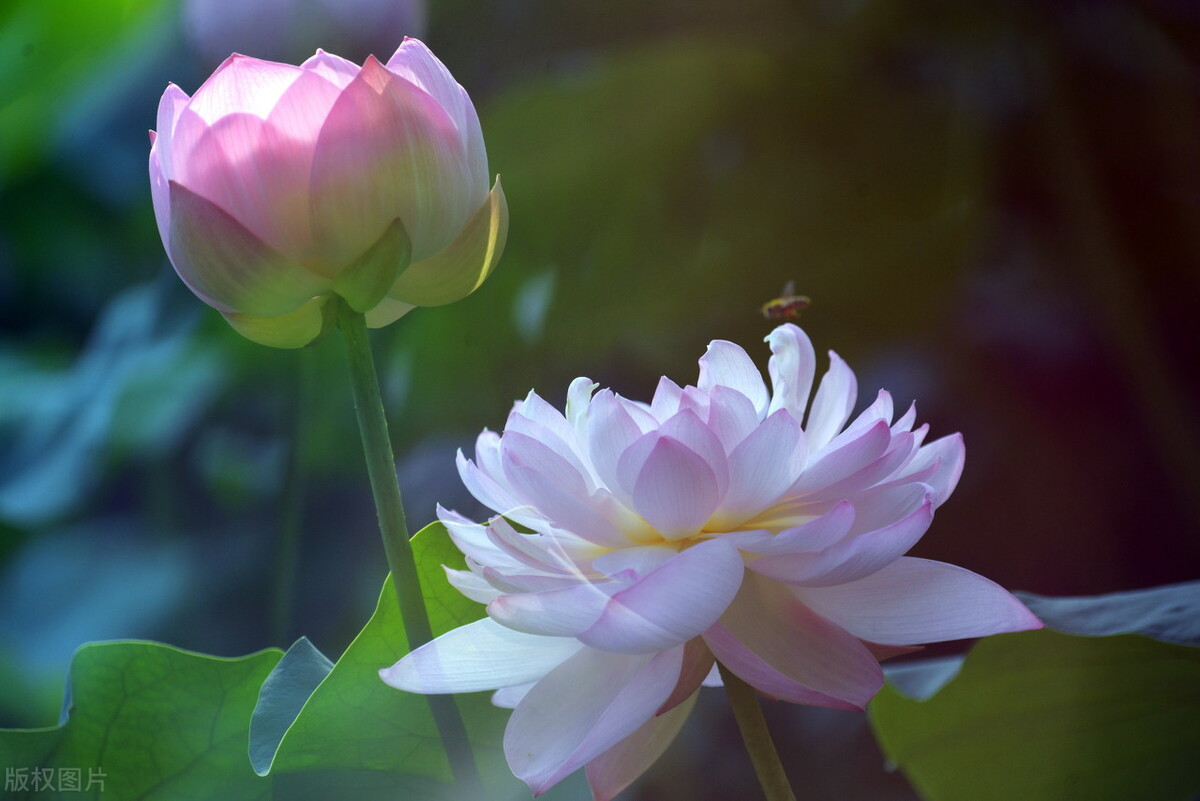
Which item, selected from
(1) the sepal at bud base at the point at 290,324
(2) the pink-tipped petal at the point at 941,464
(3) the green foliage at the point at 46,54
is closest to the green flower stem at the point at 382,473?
(1) the sepal at bud base at the point at 290,324

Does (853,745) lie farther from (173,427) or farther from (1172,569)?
(173,427)

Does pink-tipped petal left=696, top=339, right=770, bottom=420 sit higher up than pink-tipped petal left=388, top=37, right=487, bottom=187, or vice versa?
pink-tipped petal left=388, top=37, right=487, bottom=187

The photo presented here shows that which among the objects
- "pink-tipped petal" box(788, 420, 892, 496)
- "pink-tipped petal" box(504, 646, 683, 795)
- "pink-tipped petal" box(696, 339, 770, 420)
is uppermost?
"pink-tipped petal" box(696, 339, 770, 420)

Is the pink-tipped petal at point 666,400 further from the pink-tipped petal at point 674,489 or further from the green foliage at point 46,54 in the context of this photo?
the green foliage at point 46,54

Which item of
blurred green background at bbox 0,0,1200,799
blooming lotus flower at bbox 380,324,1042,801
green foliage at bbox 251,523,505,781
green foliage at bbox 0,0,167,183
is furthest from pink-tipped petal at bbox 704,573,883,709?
green foliage at bbox 0,0,167,183

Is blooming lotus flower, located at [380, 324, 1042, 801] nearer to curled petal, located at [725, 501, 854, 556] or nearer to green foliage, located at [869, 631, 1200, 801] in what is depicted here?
curled petal, located at [725, 501, 854, 556]

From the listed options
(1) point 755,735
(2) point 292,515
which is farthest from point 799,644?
(2) point 292,515

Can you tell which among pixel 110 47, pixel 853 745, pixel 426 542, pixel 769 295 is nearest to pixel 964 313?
pixel 769 295
